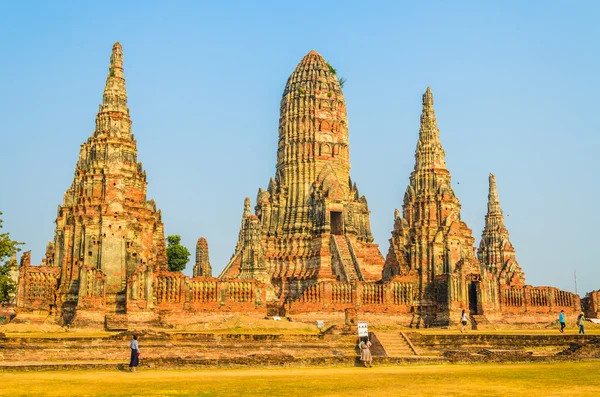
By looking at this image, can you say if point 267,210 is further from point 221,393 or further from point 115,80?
point 221,393

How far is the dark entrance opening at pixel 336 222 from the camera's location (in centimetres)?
6541

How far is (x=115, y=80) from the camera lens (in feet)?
175

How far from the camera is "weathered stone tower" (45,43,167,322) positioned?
157 feet

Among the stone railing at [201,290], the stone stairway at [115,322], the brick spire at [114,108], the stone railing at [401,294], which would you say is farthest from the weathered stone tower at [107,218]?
the stone railing at [401,294]

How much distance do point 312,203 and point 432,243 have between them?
40.4 ft

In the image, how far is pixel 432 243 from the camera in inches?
2255

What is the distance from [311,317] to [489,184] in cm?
4428

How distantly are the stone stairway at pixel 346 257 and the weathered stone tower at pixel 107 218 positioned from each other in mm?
14204

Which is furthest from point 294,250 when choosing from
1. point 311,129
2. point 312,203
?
point 311,129

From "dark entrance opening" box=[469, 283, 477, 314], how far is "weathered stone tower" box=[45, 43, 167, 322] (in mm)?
20965

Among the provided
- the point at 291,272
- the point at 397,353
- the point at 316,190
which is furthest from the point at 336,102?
the point at 397,353

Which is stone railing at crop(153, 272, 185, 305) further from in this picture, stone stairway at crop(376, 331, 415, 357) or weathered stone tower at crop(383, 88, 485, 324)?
weathered stone tower at crop(383, 88, 485, 324)

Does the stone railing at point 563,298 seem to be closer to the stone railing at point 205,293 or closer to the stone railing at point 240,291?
the stone railing at point 205,293

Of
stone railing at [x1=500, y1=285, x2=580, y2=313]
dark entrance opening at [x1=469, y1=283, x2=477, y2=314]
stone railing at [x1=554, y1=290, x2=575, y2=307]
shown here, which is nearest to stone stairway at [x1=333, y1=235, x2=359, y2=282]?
dark entrance opening at [x1=469, y1=283, x2=477, y2=314]
